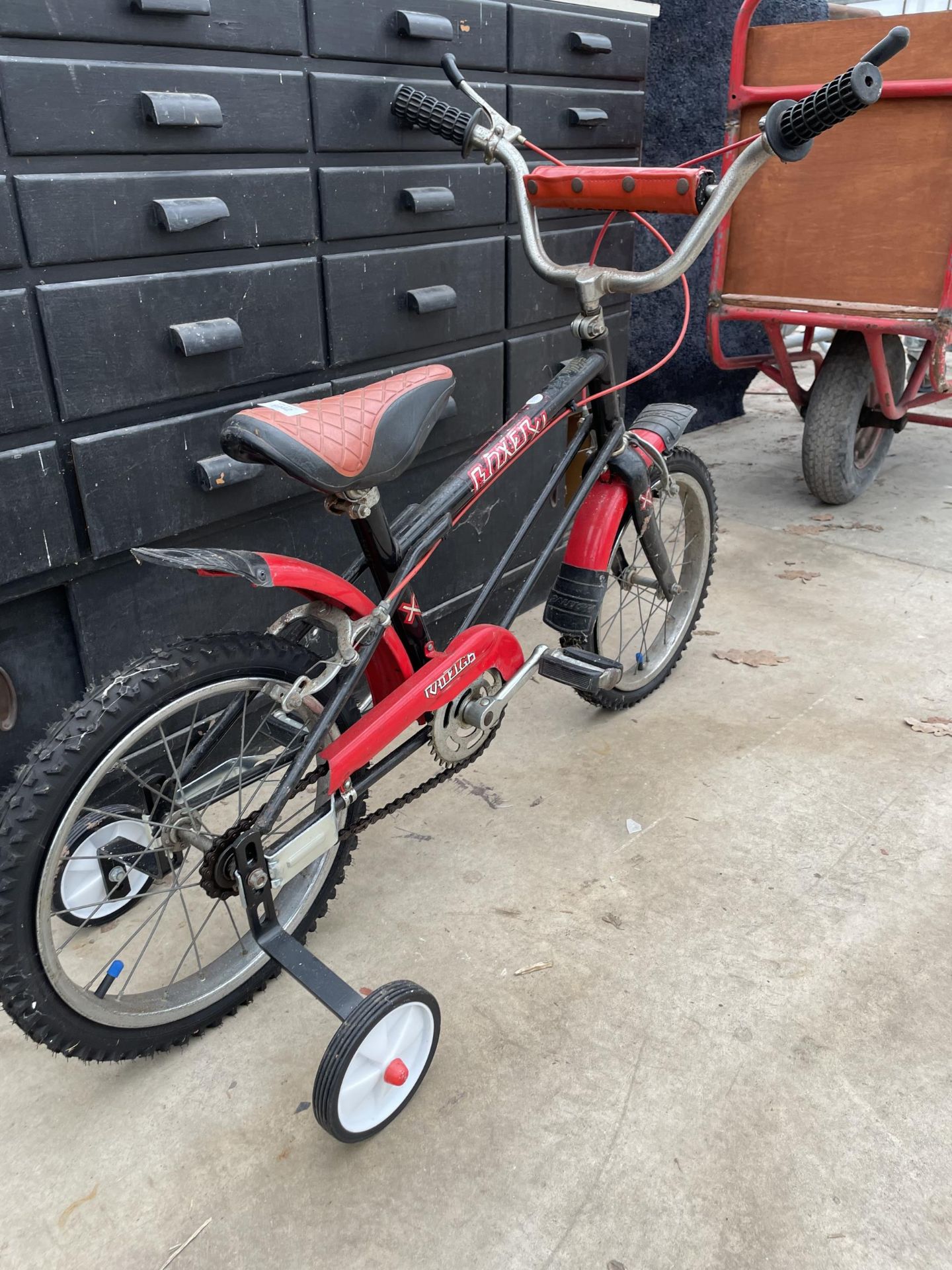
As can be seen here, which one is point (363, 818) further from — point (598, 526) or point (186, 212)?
point (186, 212)

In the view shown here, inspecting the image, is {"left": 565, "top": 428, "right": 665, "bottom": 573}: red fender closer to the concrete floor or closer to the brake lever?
the concrete floor

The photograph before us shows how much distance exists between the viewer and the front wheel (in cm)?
246

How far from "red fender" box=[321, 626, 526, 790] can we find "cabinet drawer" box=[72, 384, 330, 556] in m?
0.56

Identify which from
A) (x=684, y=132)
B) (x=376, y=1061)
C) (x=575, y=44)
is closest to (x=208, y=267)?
(x=575, y=44)

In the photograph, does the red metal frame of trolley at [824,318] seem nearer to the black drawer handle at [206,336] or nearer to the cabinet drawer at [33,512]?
the black drawer handle at [206,336]

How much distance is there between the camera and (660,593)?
2533 mm

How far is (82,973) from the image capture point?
5.84 feet

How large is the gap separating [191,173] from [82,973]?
1.42 m

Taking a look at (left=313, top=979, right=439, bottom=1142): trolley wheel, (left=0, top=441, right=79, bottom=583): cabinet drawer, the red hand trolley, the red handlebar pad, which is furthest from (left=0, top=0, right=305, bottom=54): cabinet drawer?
the red hand trolley

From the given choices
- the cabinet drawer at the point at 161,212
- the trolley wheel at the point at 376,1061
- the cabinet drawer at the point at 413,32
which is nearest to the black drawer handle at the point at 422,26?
the cabinet drawer at the point at 413,32

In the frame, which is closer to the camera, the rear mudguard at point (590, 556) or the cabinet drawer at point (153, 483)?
the cabinet drawer at point (153, 483)

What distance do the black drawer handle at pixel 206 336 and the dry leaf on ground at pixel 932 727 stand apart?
1.79 meters

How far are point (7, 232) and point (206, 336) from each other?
1.22 ft

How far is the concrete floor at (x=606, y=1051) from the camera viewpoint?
137cm
